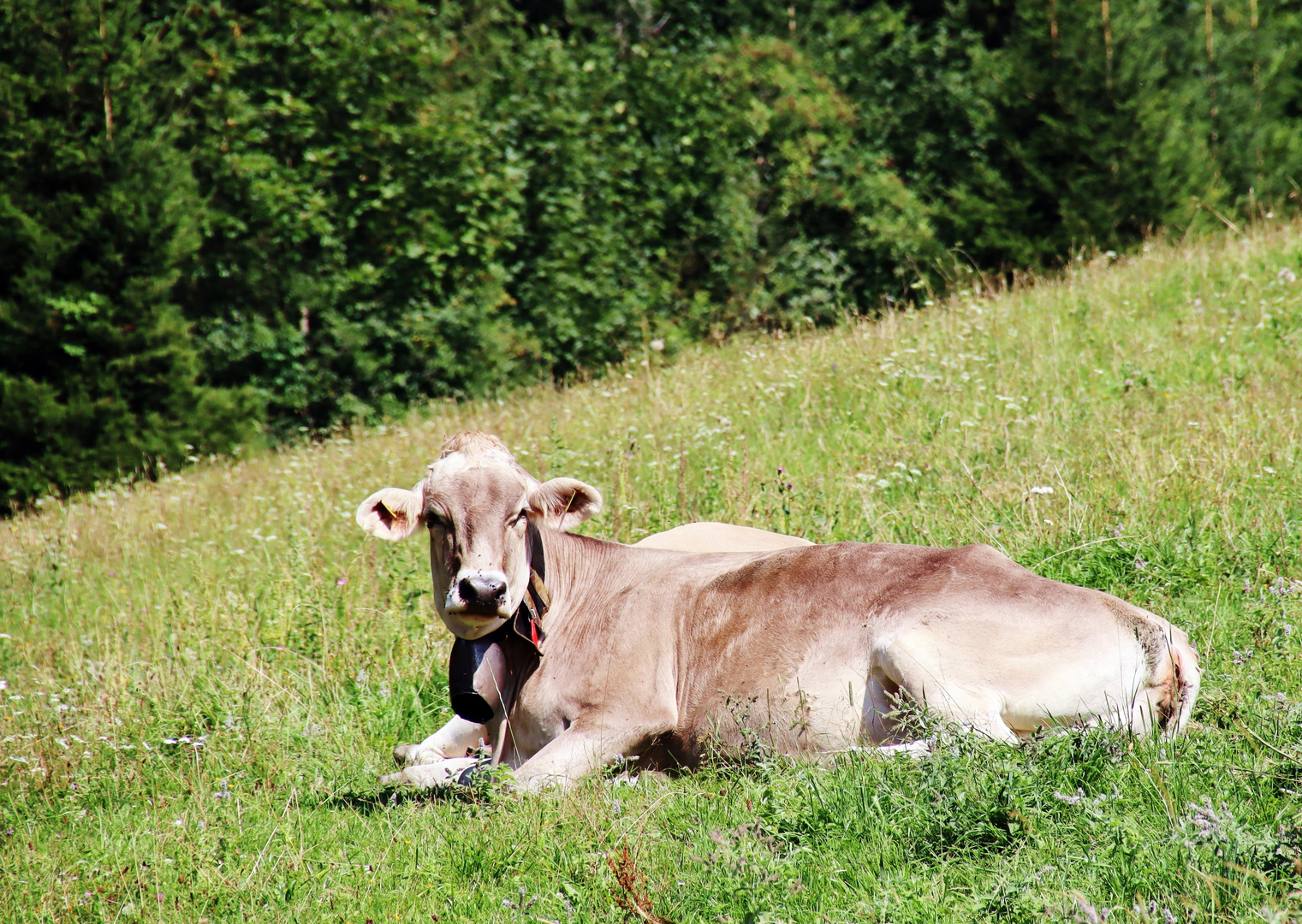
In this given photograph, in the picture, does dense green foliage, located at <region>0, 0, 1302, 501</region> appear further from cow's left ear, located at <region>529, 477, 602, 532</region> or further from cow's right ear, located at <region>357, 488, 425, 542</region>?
cow's right ear, located at <region>357, 488, 425, 542</region>

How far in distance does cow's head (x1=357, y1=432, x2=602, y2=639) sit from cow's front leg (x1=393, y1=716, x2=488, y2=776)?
617 millimetres

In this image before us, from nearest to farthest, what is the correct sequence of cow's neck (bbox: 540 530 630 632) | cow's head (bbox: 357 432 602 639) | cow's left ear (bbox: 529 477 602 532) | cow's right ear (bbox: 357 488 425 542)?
cow's head (bbox: 357 432 602 639)
cow's right ear (bbox: 357 488 425 542)
cow's left ear (bbox: 529 477 602 532)
cow's neck (bbox: 540 530 630 632)

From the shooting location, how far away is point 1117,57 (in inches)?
793

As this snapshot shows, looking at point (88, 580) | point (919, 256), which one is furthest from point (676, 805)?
point (919, 256)

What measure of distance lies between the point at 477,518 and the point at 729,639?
1.26 metres

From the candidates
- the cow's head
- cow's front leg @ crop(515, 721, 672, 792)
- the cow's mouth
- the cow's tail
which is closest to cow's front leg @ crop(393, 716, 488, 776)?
cow's front leg @ crop(515, 721, 672, 792)

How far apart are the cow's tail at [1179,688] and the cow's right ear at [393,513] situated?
3.22 metres

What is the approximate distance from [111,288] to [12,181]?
206 centimetres

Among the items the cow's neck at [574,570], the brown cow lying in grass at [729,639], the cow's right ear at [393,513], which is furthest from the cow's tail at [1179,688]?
the cow's right ear at [393,513]

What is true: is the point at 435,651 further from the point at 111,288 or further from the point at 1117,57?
the point at 1117,57

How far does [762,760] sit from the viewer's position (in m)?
4.40

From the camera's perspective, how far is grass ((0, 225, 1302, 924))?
3404 mm

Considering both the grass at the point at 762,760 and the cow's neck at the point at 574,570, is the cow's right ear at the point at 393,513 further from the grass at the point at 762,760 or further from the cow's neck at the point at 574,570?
the grass at the point at 762,760

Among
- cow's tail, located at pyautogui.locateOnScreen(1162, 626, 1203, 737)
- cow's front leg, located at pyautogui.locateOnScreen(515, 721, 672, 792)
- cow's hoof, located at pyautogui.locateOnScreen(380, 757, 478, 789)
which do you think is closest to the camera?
cow's tail, located at pyautogui.locateOnScreen(1162, 626, 1203, 737)
